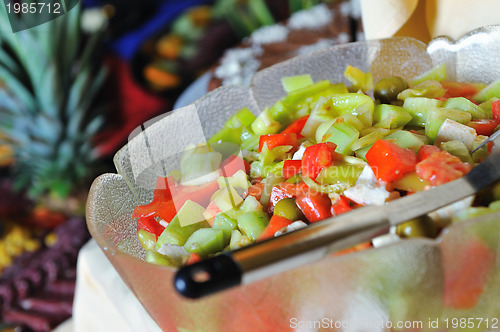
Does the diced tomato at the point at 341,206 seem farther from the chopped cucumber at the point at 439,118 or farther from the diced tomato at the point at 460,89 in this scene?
the diced tomato at the point at 460,89

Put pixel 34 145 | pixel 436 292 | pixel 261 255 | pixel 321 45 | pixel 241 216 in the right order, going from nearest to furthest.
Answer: pixel 261 255, pixel 436 292, pixel 241 216, pixel 321 45, pixel 34 145

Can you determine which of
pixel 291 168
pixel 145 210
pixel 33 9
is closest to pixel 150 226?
pixel 145 210

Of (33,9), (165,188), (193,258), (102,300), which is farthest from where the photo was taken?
(33,9)

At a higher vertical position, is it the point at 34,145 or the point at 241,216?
the point at 241,216

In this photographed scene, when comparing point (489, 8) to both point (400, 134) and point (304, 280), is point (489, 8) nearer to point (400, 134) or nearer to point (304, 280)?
point (400, 134)

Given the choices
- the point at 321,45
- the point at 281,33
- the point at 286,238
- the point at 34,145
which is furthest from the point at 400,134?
the point at 34,145

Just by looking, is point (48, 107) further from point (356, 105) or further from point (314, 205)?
point (314, 205)

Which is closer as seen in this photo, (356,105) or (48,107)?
(356,105)
